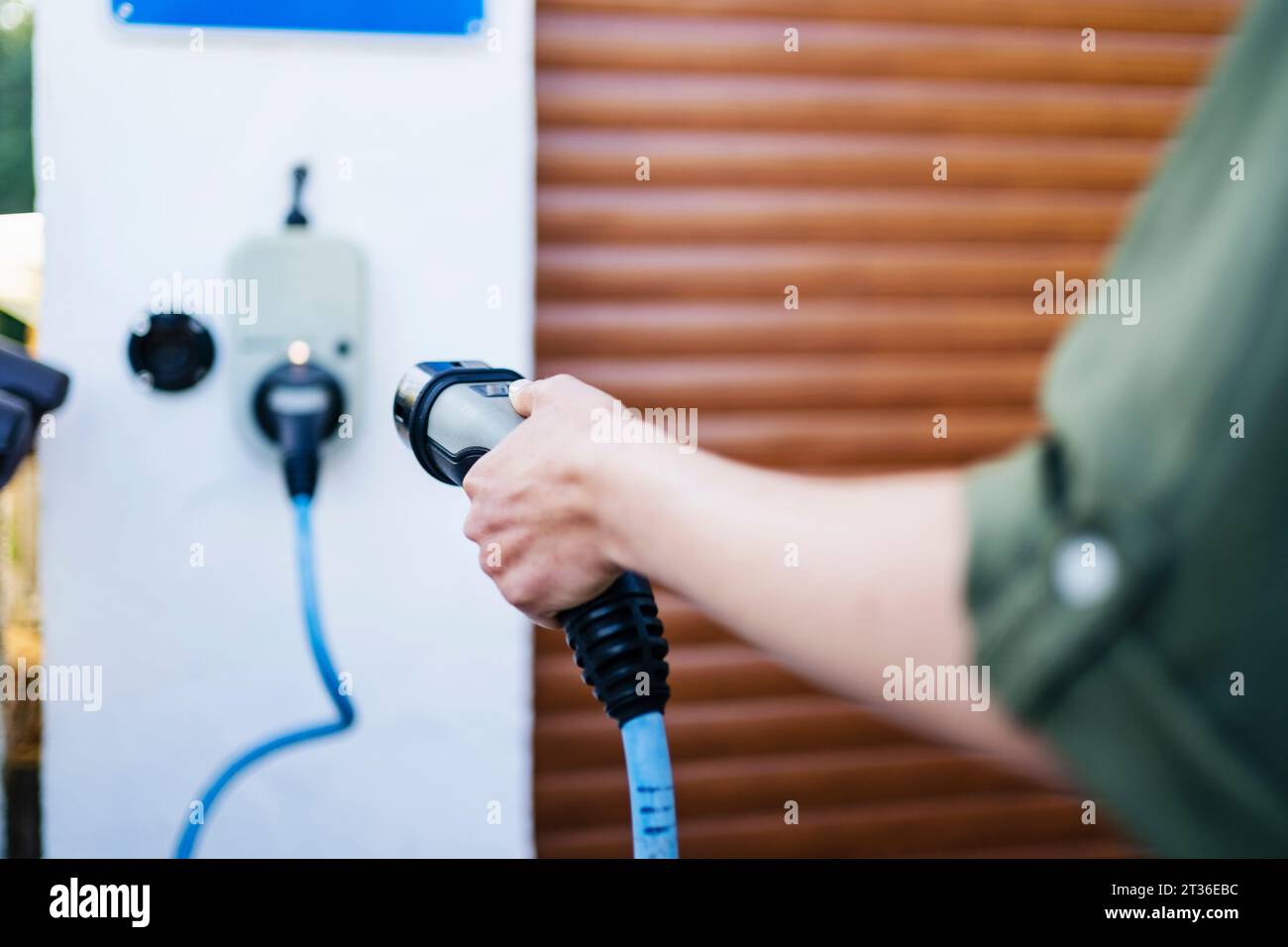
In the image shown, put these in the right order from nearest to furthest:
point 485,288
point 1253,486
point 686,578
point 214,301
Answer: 1. point 1253,486
2. point 686,578
3. point 214,301
4. point 485,288

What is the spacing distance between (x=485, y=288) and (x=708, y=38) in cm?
66

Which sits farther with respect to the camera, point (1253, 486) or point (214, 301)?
point (214, 301)

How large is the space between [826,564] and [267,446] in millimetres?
1047

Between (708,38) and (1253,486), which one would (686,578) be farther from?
(708,38)

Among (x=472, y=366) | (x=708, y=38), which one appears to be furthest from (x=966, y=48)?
(x=472, y=366)

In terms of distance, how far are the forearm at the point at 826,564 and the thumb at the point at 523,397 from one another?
0.18 m

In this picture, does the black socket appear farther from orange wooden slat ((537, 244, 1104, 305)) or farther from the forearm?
the forearm

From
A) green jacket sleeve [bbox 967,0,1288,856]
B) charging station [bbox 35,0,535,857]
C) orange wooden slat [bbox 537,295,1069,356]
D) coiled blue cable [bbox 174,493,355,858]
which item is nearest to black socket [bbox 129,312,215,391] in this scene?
charging station [bbox 35,0,535,857]

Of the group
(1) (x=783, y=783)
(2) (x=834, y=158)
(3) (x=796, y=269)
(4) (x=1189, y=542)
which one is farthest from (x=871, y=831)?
(4) (x=1189, y=542)

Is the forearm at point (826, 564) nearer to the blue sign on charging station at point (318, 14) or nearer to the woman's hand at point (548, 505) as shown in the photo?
the woman's hand at point (548, 505)

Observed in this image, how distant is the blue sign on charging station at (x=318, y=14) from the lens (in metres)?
1.36

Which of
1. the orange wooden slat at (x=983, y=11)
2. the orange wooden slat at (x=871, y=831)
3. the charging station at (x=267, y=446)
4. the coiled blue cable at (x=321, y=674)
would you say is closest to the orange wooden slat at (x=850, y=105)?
the orange wooden slat at (x=983, y=11)

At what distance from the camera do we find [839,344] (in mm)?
1884

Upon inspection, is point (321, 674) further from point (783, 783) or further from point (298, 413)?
point (783, 783)
